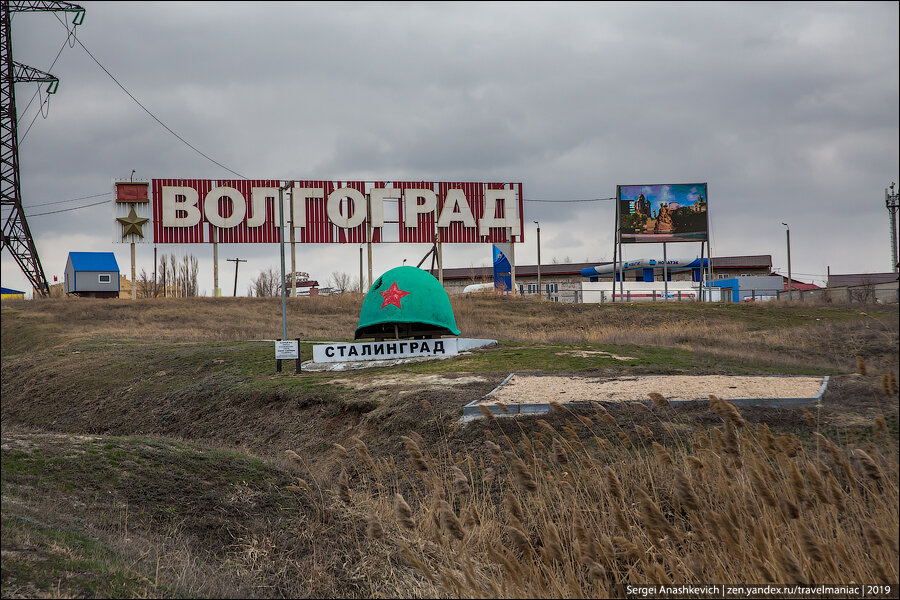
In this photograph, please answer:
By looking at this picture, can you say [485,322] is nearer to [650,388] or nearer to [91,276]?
[650,388]

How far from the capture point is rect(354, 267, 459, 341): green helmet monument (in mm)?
19766

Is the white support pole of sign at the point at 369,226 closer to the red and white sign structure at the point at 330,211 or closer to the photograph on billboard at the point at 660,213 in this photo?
the red and white sign structure at the point at 330,211

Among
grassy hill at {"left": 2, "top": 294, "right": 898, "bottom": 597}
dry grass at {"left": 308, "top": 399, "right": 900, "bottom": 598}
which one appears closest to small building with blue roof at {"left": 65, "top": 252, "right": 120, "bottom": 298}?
grassy hill at {"left": 2, "top": 294, "right": 898, "bottom": 597}

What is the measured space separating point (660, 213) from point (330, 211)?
70.8 ft

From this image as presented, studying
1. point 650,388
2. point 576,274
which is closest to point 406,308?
point 650,388

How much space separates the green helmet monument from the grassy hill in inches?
69.4

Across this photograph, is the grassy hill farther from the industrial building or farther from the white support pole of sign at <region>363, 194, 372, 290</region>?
the industrial building

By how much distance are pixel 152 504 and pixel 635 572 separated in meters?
4.68

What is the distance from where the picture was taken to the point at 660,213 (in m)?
49.9

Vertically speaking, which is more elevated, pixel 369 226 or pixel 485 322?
pixel 369 226

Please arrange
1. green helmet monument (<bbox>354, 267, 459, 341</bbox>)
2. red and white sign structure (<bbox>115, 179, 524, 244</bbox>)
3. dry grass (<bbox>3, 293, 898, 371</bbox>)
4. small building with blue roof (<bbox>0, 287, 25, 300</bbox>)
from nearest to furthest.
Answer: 1. small building with blue roof (<bbox>0, 287, 25, 300</bbox>)
2. green helmet monument (<bbox>354, 267, 459, 341</bbox>)
3. dry grass (<bbox>3, 293, 898, 371</bbox>)
4. red and white sign structure (<bbox>115, 179, 524, 244</bbox>)

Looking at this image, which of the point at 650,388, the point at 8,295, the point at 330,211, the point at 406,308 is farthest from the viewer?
the point at 330,211

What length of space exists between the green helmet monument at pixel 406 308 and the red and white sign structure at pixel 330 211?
1089 inches

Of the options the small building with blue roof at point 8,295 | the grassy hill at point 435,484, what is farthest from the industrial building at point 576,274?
the grassy hill at point 435,484
